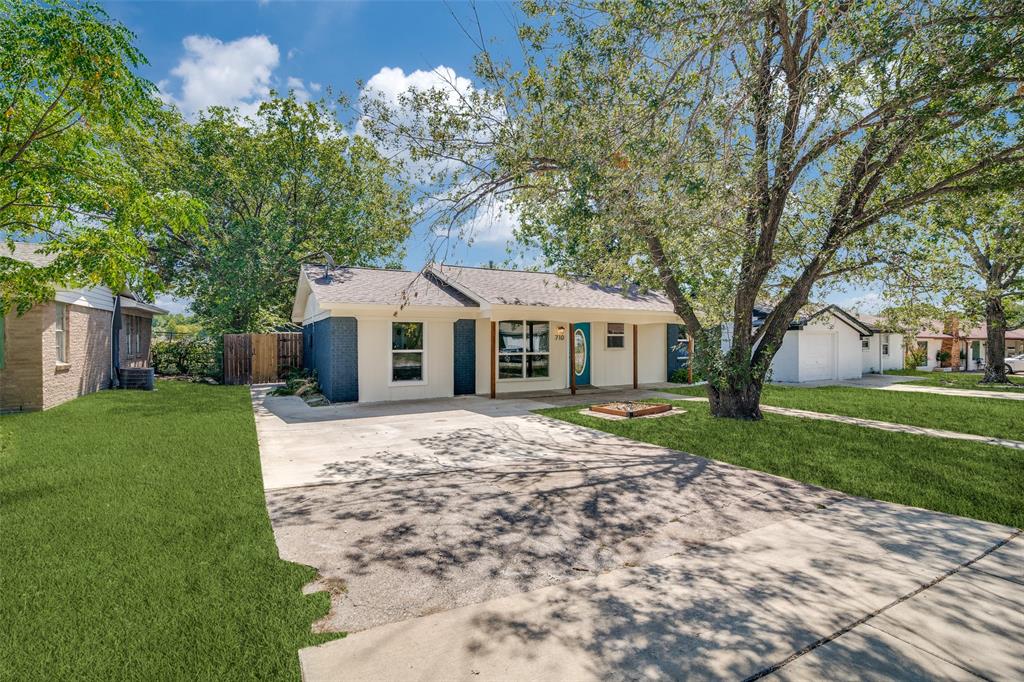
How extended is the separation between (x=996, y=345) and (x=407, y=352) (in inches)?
955

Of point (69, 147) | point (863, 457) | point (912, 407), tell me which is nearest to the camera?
point (69, 147)

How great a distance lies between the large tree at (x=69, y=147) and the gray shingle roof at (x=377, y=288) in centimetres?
493

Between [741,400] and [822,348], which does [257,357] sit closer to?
[741,400]

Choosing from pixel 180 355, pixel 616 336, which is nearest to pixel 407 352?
pixel 616 336

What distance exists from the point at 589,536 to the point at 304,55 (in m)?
12.9

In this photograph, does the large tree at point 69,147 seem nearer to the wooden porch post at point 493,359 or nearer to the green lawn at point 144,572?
the green lawn at point 144,572

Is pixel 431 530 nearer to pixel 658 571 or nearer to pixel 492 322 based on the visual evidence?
pixel 658 571

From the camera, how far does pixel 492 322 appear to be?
13.5 meters

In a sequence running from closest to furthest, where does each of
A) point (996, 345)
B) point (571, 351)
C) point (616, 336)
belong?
point (571, 351), point (616, 336), point (996, 345)

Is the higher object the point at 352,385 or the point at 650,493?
the point at 352,385

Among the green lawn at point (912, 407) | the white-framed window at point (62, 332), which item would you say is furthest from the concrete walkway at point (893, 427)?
the white-framed window at point (62, 332)

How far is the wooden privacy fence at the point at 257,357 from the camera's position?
695 inches

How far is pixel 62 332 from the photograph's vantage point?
1195 cm

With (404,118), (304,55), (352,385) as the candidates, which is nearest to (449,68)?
(404,118)
